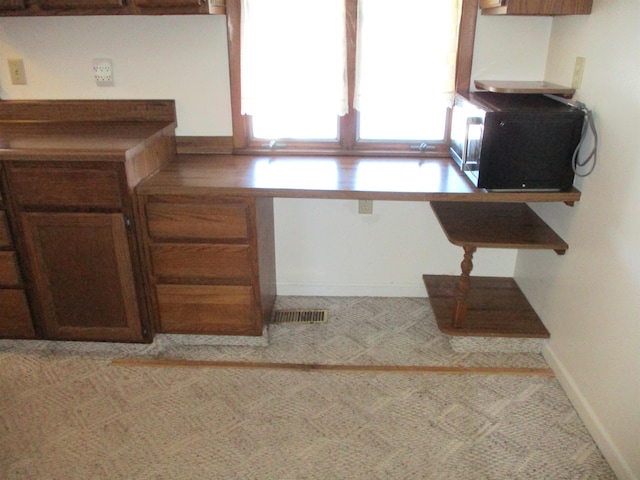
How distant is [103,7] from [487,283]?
2202 millimetres

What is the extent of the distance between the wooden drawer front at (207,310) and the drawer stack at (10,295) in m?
0.60

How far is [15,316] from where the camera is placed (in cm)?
223

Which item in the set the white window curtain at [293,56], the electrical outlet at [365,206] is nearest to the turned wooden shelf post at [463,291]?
the electrical outlet at [365,206]

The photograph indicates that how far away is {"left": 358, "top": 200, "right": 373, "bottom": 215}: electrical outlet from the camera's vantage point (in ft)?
8.37

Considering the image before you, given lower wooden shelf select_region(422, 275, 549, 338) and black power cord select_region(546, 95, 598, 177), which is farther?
lower wooden shelf select_region(422, 275, 549, 338)

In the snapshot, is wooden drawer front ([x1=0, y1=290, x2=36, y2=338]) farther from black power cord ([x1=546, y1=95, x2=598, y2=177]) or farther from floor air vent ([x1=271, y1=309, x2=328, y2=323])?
black power cord ([x1=546, y1=95, x2=598, y2=177])

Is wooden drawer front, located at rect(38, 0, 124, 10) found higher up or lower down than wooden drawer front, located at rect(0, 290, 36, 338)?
higher up

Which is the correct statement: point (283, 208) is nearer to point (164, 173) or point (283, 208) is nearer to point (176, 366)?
point (164, 173)

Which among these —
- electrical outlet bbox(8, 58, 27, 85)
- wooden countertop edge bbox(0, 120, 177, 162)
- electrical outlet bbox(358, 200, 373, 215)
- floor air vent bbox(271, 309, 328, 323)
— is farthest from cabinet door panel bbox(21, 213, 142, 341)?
electrical outlet bbox(358, 200, 373, 215)

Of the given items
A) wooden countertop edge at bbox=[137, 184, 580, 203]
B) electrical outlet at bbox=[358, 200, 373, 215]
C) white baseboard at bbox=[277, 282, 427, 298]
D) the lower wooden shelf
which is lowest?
white baseboard at bbox=[277, 282, 427, 298]

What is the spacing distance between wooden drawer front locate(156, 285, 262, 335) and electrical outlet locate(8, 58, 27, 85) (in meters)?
1.25

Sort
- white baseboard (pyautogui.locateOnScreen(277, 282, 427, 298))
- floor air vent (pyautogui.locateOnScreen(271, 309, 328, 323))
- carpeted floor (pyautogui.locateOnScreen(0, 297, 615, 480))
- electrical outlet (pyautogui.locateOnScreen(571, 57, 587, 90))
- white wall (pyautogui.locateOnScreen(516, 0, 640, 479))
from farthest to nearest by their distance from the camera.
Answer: white baseboard (pyautogui.locateOnScreen(277, 282, 427, 298)) → floor air vent (pyautogui.locateOnScreen(271, 309, 328, 323)) → electrical outlet (pyautogui.locateOnScreen(571, 57, 587, 90)) → carpeted floor (pyautogui.locateOnScreen(0, 297, 615, 480)) → white wall (pyautogui.locateOnScreen(516, 0, 640, 479))

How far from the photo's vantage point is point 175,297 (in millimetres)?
2180

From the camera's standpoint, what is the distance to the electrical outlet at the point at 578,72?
6.32 ft
